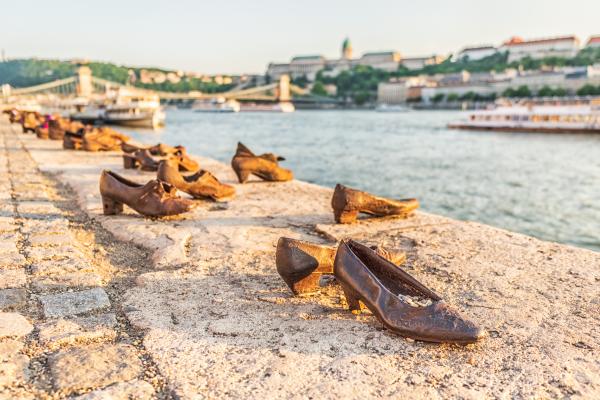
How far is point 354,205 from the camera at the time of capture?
3756 mm

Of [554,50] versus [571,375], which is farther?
[554,50]

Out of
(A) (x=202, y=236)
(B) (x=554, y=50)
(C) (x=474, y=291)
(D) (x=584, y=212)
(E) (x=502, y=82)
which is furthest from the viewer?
(B) (x=554, y=50)

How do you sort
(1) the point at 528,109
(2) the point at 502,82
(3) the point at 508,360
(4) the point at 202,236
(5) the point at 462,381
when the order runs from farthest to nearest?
(2) the point at 502,82, (1) the point at 528,109, (4) the point at 202,236, (3) the point at 508,360, (5) the point at 462,381

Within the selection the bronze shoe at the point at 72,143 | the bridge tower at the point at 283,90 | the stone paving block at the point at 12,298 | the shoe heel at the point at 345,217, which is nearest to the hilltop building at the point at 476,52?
the bridge tower at the point at 283,90

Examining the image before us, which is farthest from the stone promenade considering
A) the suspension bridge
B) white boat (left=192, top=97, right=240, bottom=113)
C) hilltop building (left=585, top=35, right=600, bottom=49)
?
hilltop building (left=585, top=35, right=600, bottom=49)

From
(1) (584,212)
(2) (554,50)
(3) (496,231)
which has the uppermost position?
(2) (554,50)

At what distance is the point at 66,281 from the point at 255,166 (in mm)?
3563

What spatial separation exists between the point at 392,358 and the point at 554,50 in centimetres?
14356

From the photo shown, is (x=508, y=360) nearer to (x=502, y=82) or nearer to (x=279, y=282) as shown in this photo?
(x=279, y=282)

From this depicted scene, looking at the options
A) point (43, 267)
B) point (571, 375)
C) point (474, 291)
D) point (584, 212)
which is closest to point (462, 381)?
point (571, 375)

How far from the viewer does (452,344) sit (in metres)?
1.90

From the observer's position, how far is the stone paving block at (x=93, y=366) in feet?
5.14

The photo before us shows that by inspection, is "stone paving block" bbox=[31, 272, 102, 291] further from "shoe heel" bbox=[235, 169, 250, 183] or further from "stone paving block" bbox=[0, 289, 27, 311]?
"shoe heel" bbox=[235, 169, 250, 183]

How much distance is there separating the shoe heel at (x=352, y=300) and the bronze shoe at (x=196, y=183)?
8.81 ft
